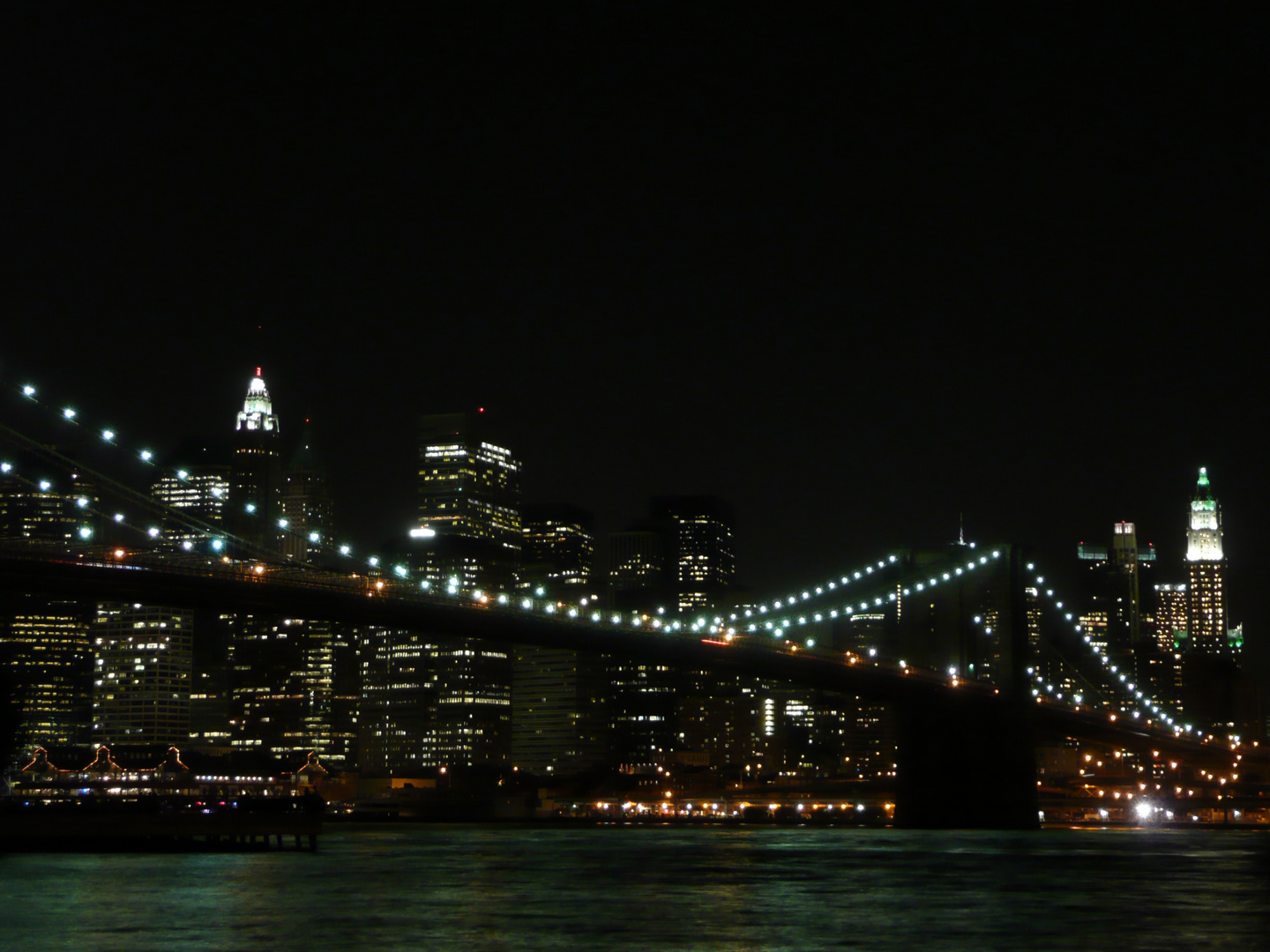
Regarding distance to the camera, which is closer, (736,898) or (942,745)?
(736,898)

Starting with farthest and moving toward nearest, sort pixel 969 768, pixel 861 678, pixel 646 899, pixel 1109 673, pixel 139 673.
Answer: pixel 139 673
pixel 1109 673
pixel 861 678
pixel 969 768
pixel 646 899

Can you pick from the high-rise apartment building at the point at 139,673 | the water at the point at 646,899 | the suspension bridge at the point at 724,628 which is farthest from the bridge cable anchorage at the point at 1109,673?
A: the high-rise apartment building at the point at 139,673

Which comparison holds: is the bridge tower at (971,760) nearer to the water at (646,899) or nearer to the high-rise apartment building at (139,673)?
the water at (646,899)

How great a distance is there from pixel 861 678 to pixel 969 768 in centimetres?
530

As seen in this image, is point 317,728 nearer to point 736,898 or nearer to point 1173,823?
point 1173,823

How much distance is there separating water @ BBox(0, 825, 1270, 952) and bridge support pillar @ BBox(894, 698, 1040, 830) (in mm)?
14662

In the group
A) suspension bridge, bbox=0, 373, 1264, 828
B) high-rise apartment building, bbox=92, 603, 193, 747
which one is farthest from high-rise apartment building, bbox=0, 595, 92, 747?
suspension bridge, bbox=0, 373, 1264, 828

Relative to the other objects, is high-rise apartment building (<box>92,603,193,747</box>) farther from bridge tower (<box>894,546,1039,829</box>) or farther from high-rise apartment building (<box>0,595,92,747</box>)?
bridge tower (<box>894,546,1039,829</box>)

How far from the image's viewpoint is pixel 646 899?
2975 cm

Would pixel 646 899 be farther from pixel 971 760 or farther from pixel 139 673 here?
pixel 139 673

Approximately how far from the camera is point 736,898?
98.6 ft

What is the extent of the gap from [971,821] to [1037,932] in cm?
4319

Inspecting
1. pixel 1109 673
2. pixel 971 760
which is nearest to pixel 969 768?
pixel 971 760

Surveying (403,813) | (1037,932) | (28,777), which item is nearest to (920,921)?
(1037,932)
